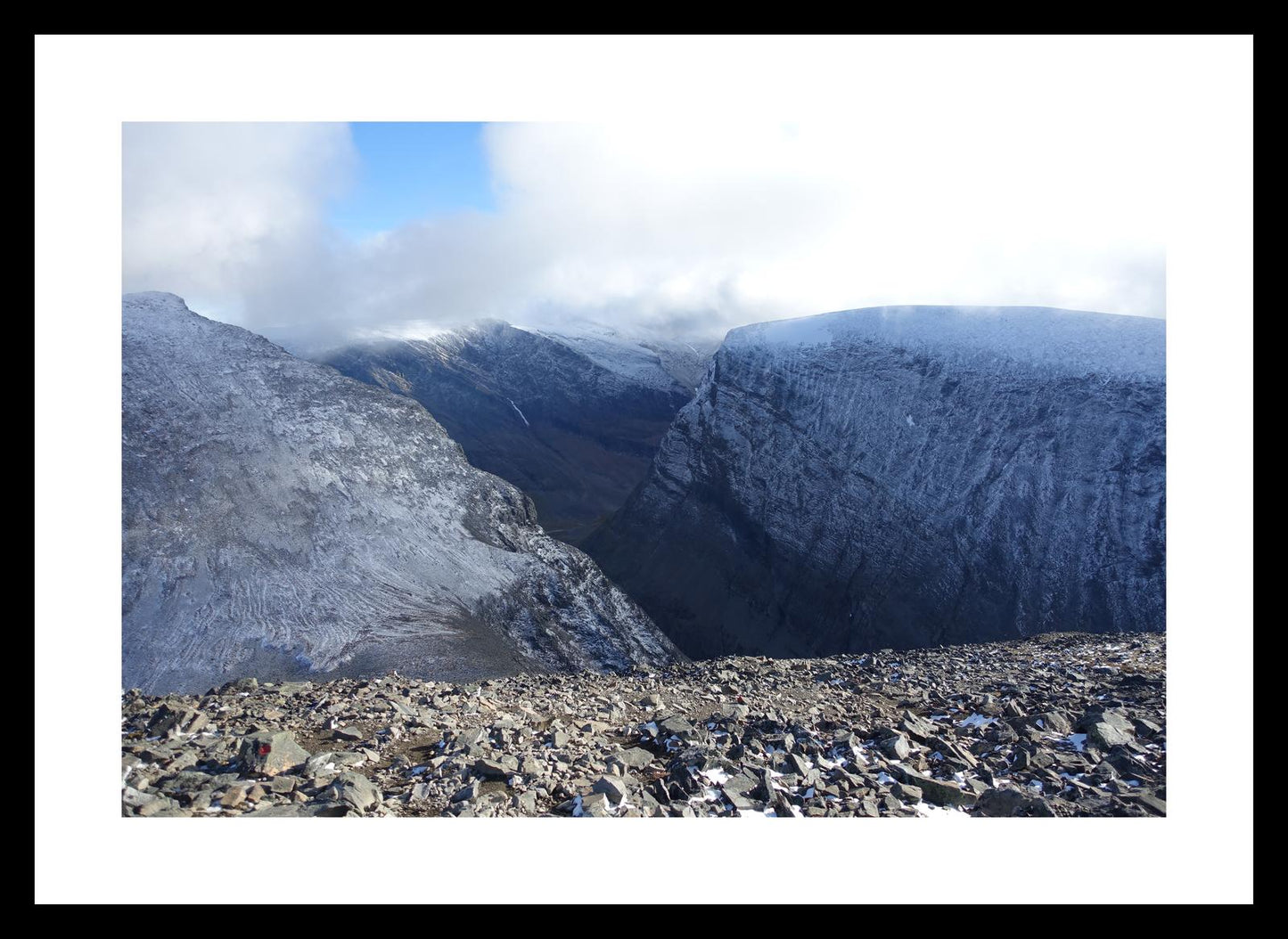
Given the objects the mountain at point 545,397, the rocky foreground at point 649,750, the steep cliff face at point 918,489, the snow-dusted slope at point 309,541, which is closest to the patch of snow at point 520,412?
the mountain at point 545,397

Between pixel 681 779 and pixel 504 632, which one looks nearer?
pixel 681 779

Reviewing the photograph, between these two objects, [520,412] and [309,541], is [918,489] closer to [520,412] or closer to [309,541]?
[309,541]

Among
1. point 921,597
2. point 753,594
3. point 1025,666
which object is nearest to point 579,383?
point 753,594

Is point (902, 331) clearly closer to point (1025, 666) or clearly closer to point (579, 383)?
point (1025, 666)

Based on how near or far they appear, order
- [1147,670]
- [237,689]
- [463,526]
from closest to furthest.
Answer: [237,689], [1147,670], [463,526]

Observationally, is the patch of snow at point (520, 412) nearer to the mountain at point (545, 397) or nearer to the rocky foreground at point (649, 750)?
the mountain at point (545, 397)

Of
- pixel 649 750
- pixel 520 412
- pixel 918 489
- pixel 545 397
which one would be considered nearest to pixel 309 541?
pixel 649 750
